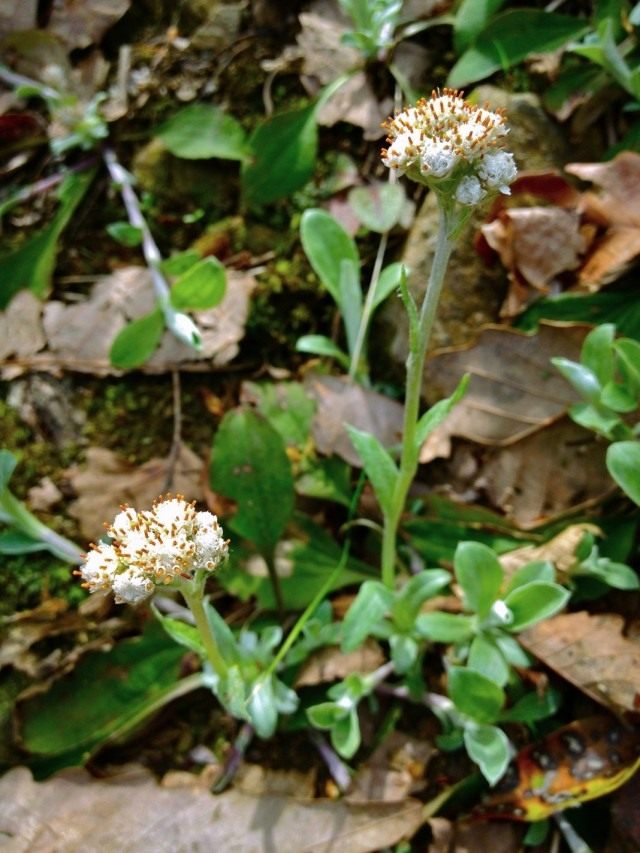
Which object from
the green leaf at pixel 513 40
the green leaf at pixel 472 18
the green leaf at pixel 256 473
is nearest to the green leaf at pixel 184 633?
the green leaf at pixel 256 473

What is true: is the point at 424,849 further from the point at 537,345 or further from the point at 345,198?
the point at 345,198

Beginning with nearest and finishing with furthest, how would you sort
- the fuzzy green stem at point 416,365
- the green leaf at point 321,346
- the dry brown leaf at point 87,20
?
1. the fuzzy green stem at point 416,365
2. the green leaf at point 321,346
3. the dry brown leaf at point 87,20

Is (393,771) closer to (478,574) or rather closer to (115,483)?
(478,574)

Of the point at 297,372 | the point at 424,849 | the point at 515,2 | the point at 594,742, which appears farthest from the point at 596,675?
the point at 515,2

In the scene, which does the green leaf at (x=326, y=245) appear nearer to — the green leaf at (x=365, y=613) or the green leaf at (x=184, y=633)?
the green leaf at (x=365, y=613)

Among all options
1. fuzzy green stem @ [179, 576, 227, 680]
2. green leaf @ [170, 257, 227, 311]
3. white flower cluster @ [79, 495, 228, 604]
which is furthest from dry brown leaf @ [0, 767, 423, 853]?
green leaf @ [170, 257, 227, 311]
